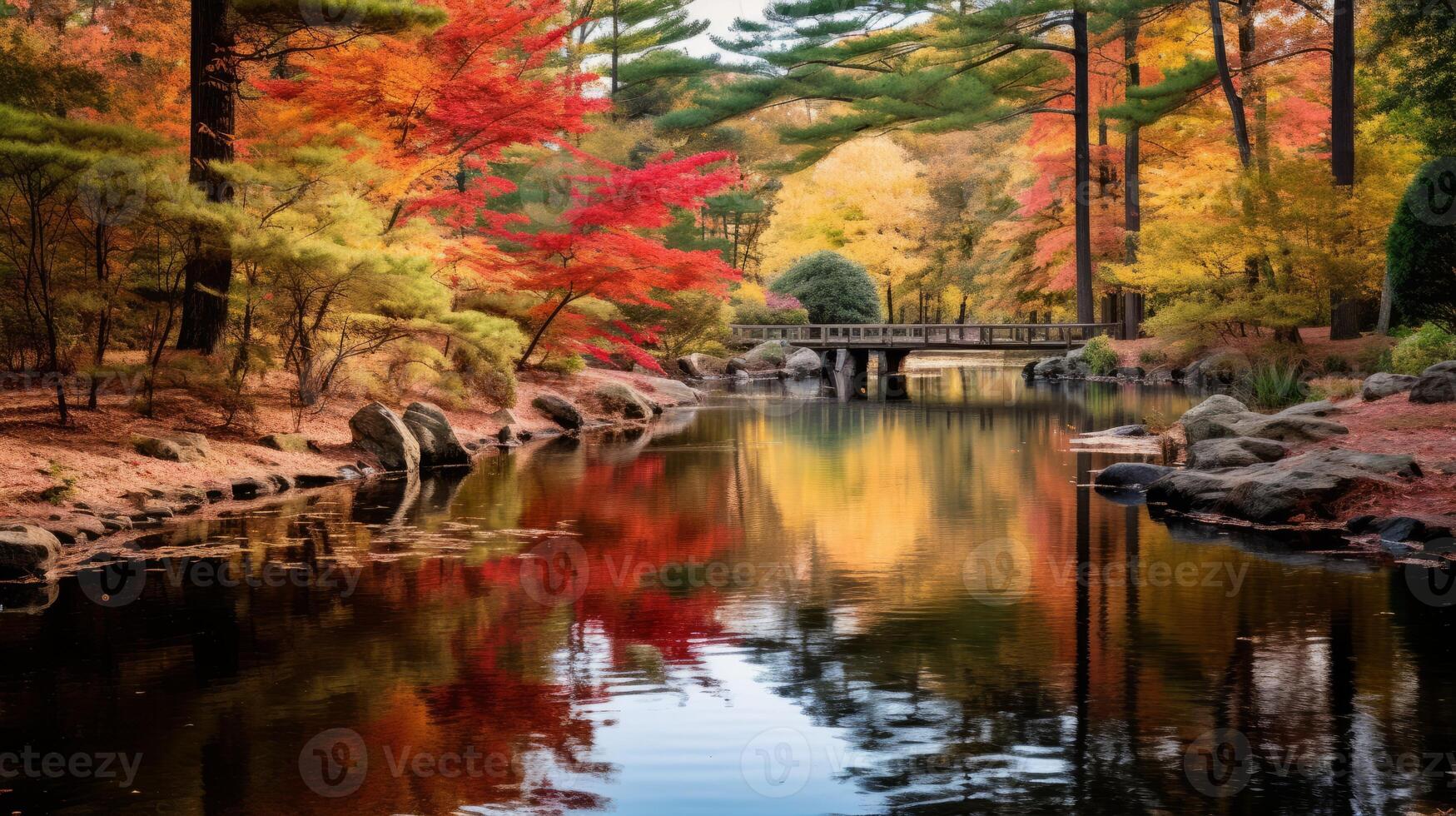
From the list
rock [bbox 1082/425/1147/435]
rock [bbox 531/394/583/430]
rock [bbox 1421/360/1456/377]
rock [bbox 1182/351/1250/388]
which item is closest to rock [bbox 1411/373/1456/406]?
rock [bbox 1421/360/1456/377]

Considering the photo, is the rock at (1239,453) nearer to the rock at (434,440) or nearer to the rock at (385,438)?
the rock at (434,440)

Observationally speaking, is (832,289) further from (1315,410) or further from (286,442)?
(286,442)

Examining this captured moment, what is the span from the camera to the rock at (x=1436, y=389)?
15.8 meters

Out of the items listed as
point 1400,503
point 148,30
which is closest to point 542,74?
point 148,30

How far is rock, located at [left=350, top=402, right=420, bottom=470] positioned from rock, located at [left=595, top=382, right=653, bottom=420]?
881 cm

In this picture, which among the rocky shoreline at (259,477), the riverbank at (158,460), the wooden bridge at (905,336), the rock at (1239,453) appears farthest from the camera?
the wooden bridge at (905,336)

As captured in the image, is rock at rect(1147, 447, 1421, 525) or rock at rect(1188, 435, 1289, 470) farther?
rock at rect(1188, 435, 1289, 470)

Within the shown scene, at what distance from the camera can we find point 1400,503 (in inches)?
469

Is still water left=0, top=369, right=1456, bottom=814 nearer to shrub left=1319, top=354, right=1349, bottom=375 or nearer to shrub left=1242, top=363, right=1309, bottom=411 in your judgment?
shrub left=1242, top=363, right=1309, bottom=411

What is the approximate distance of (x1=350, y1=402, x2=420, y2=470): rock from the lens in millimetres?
16750

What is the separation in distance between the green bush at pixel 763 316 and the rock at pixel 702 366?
4416 mm

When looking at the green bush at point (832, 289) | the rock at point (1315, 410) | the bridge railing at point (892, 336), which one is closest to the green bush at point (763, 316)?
the bridge railing at point (892, 336)

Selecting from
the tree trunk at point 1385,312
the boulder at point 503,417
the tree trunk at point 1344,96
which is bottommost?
the boulder at point 503,417

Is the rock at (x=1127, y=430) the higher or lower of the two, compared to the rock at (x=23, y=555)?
higher
